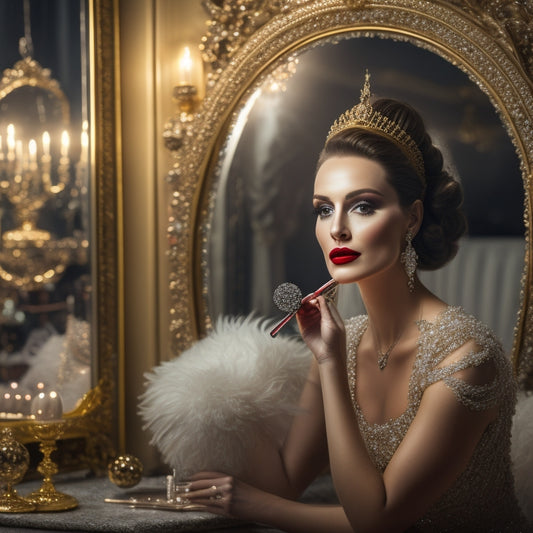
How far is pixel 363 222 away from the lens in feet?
5.59

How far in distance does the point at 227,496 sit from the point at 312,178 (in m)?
0.77

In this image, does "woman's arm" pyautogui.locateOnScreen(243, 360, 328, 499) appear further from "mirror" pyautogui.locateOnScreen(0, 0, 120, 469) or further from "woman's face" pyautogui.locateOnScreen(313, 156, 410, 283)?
"mirror" pyautogui.locateOnScreen(0, 0, 120, 469)

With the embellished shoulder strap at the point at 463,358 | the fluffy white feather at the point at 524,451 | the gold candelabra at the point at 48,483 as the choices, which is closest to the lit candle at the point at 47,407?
the gold candelabra at the point at 48,483

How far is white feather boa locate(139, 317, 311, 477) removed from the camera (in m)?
1.82

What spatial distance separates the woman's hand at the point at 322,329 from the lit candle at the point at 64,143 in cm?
96

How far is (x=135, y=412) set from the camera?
2443 millimetres

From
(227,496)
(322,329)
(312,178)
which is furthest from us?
(312,178)

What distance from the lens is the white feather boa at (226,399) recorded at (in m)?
1.82

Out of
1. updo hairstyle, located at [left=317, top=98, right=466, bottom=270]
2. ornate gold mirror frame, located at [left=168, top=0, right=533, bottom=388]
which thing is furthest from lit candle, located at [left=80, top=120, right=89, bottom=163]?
updo hairstyle, located at [left=317, top=98, right=466, bottom=270]

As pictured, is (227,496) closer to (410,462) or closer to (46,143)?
(410,462)

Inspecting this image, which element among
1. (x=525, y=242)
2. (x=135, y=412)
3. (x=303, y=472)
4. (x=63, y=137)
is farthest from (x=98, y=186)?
(x=525, y=242)

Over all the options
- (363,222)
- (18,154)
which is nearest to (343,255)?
(363,222)

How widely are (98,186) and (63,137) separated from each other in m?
0.16

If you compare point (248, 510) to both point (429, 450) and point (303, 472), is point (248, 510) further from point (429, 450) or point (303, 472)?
point (429, 450)
